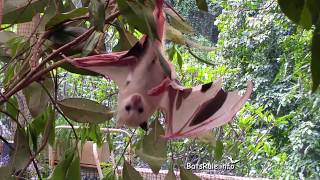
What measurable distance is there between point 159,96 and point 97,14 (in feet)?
0.30

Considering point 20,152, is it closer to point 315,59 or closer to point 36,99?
point 36,99

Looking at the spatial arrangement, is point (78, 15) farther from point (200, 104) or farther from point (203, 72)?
point (203, 72)

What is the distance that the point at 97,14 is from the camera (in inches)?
12.7

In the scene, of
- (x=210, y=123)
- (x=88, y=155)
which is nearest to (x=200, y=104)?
(x=210, y=123)

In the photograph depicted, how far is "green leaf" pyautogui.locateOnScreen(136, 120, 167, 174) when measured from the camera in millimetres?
482

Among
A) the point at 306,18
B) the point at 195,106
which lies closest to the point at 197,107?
the point at 195,106

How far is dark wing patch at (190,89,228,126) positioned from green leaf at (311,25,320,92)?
51 millimetres

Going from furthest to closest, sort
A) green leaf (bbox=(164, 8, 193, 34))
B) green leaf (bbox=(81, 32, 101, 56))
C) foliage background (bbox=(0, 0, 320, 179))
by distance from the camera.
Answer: foliage background (bbox=(0, 0, 320, 179)), green leaf (bbox=(164, 8, 193, 34)), green leaf (bbox=(81, 32, 101, 56))

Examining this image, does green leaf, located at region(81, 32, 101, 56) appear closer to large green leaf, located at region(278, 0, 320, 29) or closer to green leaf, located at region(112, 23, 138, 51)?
green leaf, located at region(112, 23, 138, 51)

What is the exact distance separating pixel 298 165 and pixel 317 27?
2.24 m

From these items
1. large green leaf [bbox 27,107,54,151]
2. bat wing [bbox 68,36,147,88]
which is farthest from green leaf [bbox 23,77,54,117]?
bat wing [bbox 68,36,147,88]

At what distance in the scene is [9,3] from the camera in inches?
18.9

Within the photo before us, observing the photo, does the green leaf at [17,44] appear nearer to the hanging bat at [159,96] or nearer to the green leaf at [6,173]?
the green leaf at [6,173]

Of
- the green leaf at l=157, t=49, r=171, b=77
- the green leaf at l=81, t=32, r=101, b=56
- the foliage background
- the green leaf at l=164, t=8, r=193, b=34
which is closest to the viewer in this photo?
the green leaf at l=157, t=49, r=171, b=77
